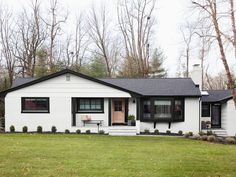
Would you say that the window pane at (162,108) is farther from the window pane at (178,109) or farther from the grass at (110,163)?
the grass at (110,163)

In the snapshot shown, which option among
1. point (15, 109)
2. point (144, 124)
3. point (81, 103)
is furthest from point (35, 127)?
point (144, 124)

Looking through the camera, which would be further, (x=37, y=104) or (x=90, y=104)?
(x=90, y=104)

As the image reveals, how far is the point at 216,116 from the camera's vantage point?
2680 cm

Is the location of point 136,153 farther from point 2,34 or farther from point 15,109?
point 2,34

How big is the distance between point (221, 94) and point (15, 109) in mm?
16492

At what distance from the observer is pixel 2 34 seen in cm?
3659

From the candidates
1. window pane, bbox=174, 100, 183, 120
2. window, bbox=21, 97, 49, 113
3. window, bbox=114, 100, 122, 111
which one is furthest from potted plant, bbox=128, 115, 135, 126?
window, bbox=21, 97, 49, 113

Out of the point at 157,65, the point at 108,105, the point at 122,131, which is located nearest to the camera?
the point at 122,131

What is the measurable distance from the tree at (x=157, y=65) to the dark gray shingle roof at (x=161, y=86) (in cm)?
1500

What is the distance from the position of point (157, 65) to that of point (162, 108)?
1868 centimetres

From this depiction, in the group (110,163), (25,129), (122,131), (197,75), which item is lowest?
(122,131)

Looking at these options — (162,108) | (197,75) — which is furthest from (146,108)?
(197,75)

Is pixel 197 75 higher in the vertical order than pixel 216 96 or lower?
higher

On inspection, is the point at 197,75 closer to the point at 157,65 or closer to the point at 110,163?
the point at 110,163
